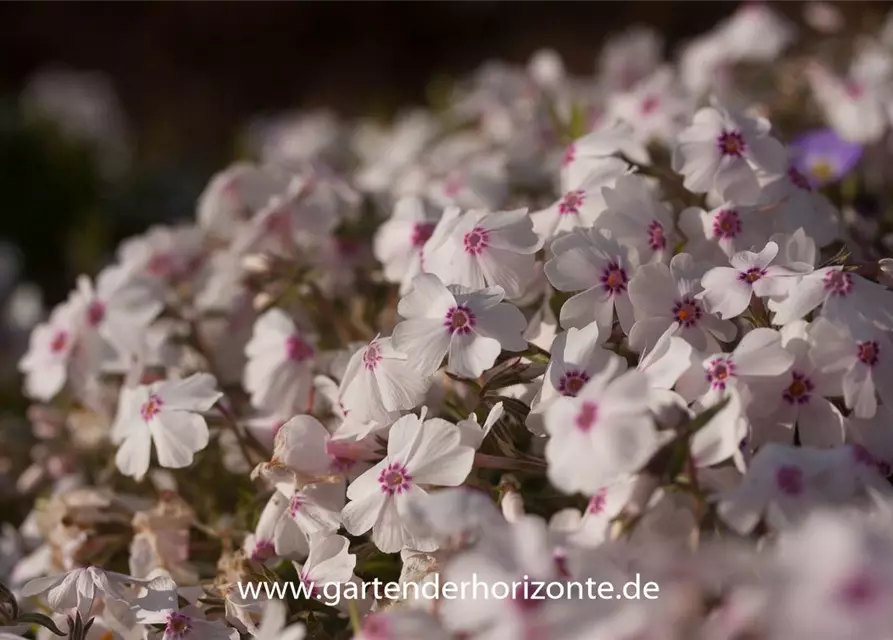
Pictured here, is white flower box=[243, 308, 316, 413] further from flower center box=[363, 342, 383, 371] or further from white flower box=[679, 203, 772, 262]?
white flower box=[679, 203, 772, 262]

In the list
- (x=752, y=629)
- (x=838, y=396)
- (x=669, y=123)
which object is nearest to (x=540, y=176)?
(x=669, y=123)

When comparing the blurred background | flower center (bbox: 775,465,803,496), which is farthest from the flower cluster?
the blurred background

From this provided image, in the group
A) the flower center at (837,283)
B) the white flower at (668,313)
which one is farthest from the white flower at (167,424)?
the flower center at (837,283)

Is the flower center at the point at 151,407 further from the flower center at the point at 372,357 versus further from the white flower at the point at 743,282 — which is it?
the white flower at the point at 743,282

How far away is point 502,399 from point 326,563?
28 centimetres

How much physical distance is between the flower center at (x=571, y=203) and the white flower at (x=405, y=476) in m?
0.39

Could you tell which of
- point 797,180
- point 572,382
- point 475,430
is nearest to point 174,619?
point 475,430

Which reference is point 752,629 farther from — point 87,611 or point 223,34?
point 223,34

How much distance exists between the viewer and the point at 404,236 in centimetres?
138

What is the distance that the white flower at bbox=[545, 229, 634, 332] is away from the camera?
3.56ft

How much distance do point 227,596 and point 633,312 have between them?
58 cm

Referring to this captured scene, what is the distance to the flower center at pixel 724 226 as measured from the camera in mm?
1186

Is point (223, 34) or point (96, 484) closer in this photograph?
point (96, 484)

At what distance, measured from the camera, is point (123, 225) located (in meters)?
2.69
